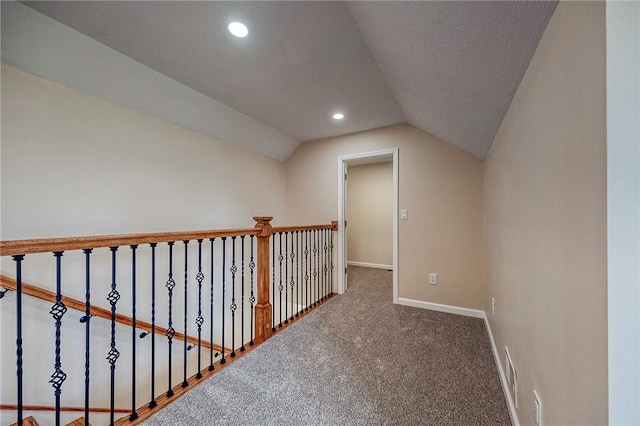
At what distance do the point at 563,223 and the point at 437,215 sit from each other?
6.92 feet

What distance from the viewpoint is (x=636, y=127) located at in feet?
1.62

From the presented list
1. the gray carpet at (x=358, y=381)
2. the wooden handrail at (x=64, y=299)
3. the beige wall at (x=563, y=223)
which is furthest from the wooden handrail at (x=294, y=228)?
the beige wall at (x=563, y=223)

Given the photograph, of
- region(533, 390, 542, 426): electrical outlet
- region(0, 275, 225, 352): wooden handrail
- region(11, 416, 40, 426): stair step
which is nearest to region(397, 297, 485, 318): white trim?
→ region(533, 390, 542, 426): electrical outlet

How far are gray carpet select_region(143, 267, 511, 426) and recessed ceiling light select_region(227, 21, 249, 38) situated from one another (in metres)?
2.17

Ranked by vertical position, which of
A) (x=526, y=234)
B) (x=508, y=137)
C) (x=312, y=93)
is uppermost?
(x=312, y=93)

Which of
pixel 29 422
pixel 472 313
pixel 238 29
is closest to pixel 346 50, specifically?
pixel 238 29

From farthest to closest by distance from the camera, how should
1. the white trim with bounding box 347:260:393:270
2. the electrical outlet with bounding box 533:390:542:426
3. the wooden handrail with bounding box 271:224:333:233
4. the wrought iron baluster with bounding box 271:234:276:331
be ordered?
the white trim with bounding box 347:260:393:270 → the wooden handrail with bounding box 271:224:333:233 → the wrought iron baluster with bounding box 271:234:276:331 → the electrical outlet with bounding box 533:390:542:426

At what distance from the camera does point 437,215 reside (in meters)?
2.76

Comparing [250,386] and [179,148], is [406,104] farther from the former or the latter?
[250,386]

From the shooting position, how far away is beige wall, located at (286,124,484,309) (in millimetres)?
2598

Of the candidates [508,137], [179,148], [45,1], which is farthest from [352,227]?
[45,1]

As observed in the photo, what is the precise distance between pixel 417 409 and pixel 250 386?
970 millimetres

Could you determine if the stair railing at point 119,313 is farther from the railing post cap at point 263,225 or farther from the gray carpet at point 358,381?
the gray carpet at point 358,381

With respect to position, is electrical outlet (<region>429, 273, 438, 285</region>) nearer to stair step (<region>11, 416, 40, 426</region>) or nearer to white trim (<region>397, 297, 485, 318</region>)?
white trim (<region>397, 297, 485, 318</region>)
